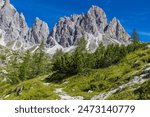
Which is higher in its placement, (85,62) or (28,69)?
(28,69)

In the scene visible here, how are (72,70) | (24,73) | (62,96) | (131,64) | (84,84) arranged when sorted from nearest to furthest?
(62,96), (84,84), (131,64), (72,70), (24,73)

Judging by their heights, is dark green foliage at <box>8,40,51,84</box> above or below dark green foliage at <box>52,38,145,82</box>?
above

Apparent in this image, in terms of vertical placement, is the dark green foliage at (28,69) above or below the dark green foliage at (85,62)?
above

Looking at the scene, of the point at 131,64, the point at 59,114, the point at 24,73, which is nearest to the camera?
the point at 59,114

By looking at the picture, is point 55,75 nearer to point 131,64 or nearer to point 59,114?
point 131,64

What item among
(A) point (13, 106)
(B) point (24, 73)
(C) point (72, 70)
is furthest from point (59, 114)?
(B) point (24, 73)

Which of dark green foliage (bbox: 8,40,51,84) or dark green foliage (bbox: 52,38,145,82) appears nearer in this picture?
dark green foliage (bbox: 52,38,145,82)

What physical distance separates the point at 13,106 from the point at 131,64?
48.9 meters

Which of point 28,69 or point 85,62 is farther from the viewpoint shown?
point 28,69

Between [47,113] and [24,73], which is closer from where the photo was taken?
[47,113]

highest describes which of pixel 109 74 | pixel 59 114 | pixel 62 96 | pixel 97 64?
pixel 97 64

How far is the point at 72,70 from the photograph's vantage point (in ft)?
243

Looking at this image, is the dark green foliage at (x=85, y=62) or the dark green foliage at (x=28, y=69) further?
the dark green foliage at (x=28, y=69)

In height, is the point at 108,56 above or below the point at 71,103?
above
